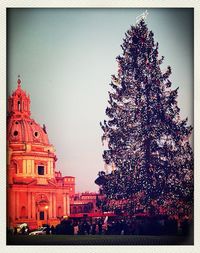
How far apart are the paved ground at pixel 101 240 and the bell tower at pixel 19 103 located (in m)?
1.34

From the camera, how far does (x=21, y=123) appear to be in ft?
25.7

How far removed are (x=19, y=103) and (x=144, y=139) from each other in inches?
56.4

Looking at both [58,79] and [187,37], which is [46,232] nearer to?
[58,79]

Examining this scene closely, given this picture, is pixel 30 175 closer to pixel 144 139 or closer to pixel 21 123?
pixel 21 123

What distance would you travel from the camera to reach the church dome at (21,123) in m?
7.80

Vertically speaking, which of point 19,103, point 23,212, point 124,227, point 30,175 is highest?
point 19,103

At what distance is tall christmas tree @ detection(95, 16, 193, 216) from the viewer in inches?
309

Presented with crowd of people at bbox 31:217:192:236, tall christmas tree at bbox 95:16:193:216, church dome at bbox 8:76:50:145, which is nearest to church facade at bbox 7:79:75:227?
church dome at bbox 8:76:50:145

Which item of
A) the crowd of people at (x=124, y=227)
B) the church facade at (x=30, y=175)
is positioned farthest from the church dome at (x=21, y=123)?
the crowd of people at (x=124, y=227)

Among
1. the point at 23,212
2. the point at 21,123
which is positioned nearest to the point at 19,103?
the point at 21,123

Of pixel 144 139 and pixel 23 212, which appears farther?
pixel 144 139

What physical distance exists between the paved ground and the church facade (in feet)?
0.54

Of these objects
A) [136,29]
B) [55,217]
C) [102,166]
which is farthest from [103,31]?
[55,217]

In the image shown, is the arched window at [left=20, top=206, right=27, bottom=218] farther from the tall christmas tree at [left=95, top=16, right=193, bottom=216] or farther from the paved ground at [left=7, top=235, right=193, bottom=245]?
the tall christmas tree at [left=95, top=16, right=193, bottom=216]
